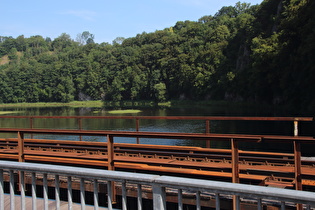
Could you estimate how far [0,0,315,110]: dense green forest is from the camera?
41.7 meters

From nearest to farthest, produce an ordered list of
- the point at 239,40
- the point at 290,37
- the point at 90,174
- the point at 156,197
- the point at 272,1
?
the point at 156,197
the point at 90,174
the point at 290,37
the point at 272,1
the point at 239,40

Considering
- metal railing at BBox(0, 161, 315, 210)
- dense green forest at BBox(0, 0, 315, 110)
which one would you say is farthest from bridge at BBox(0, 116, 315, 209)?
dense green forest at BBox(0, 0, 315, 110)

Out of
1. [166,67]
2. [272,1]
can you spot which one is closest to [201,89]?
[166,67]

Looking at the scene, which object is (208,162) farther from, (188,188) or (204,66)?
(204,66)

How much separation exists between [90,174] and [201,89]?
96265mm

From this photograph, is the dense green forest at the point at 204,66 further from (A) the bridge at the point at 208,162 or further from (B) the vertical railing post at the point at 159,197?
(B) the vertical railing post at the point at 159,197

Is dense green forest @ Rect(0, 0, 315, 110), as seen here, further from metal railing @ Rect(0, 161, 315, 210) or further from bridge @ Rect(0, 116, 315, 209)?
metal railing @ Rect(0, 161, 315, 210)

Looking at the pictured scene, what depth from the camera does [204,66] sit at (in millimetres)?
102062

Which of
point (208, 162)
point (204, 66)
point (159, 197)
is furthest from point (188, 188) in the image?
point (204, 66)

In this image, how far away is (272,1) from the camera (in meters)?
73.2

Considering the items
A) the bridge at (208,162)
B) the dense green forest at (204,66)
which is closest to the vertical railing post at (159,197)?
the bridge at (208,162)

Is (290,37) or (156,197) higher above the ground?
(290,37)

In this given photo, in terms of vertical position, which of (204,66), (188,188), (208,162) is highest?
(204,66)

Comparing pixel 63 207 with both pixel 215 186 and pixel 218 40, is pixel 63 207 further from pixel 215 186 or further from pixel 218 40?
pixel 218 40
